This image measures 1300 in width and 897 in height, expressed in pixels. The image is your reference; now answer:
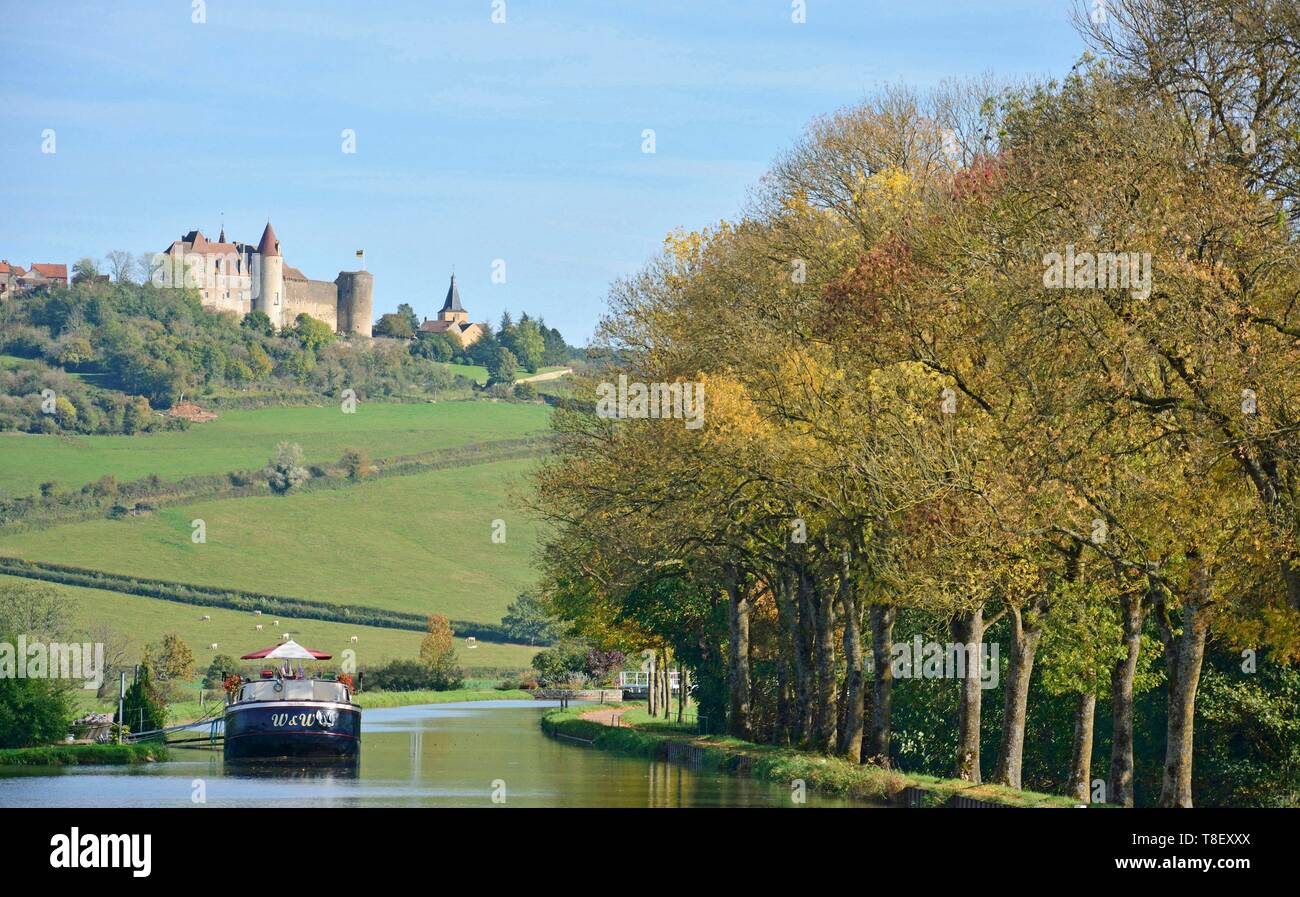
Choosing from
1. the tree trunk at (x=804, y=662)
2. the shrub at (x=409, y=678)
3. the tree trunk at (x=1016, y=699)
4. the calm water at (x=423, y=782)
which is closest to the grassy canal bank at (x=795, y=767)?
the calm water at (x=423, y=782)

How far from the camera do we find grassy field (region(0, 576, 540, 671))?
4892 inches

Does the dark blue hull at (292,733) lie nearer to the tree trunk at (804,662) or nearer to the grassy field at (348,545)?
the tree trunk at (804,662)

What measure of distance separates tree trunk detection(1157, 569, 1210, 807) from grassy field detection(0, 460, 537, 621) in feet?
379

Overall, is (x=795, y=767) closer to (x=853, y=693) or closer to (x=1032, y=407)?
(x=853, y=693)

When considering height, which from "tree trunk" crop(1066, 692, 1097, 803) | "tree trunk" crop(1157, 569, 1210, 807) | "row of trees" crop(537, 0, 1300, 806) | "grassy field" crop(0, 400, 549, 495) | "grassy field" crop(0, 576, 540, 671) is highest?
"grassy field" crop(0, 400, 549, 495)

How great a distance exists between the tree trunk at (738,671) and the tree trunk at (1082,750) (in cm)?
1432

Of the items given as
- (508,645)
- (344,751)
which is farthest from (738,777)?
(508,645)

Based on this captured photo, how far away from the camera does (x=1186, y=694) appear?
27328 millimetres

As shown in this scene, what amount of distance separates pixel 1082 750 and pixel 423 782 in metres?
14.7

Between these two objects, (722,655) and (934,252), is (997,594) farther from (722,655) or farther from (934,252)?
(722,655)

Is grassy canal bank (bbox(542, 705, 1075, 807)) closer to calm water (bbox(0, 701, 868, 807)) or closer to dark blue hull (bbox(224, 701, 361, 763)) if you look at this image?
calm water (bbox(0, 701, 868, 807))

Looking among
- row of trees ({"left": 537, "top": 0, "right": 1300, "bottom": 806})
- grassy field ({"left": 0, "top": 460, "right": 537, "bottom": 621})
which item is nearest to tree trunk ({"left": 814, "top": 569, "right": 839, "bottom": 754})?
row of trees ({"left": 537, "top": 0, "right": 1300, "bottom": 806})

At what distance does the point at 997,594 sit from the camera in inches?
1412
